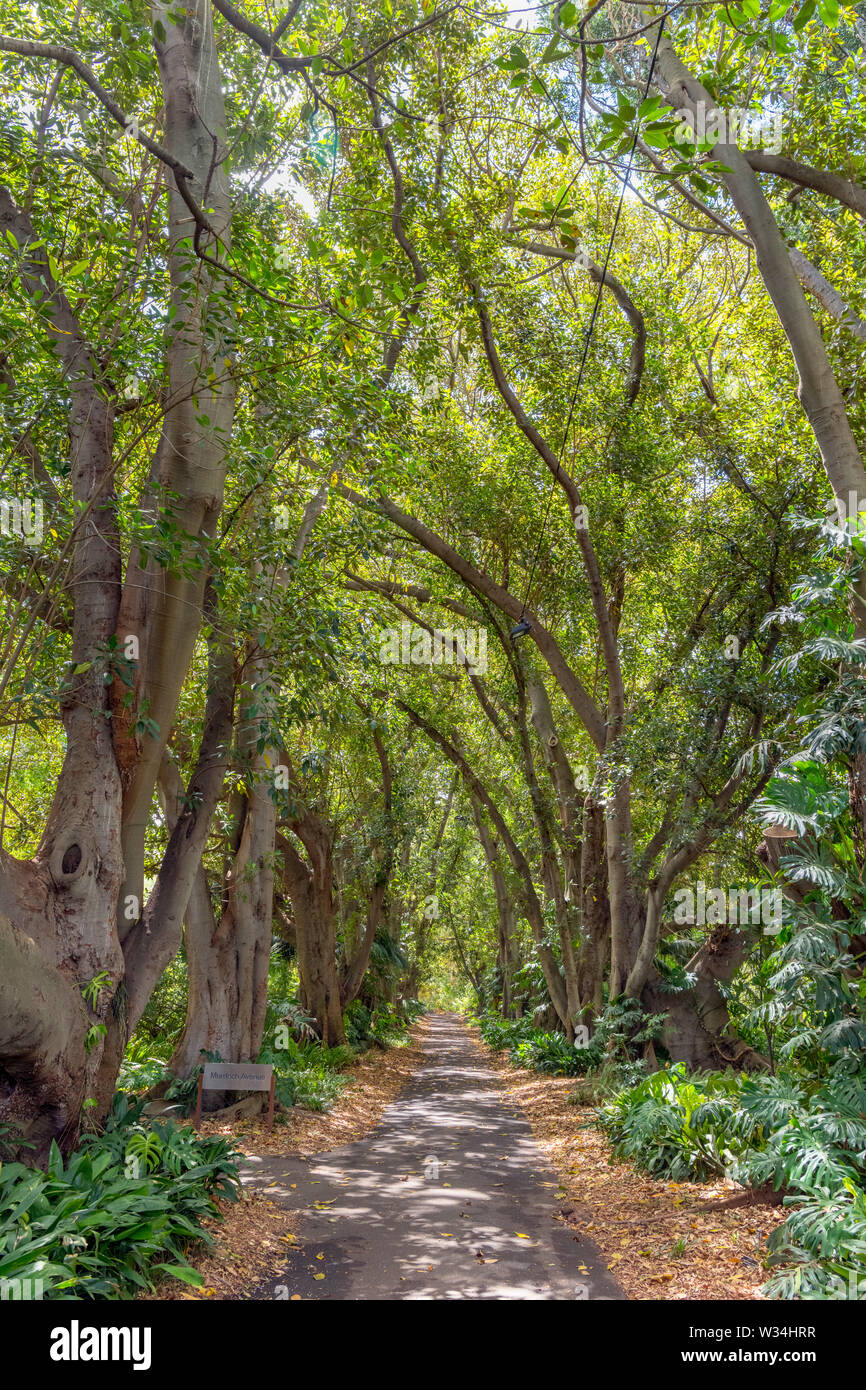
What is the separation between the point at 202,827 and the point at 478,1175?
4407mm

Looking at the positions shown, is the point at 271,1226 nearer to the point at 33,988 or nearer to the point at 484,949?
the point at 33,988

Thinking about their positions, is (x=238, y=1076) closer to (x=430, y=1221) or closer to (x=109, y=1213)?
(x=430, y=1221)

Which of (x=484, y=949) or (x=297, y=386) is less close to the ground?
(x=297, y=386)

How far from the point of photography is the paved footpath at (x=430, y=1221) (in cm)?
516

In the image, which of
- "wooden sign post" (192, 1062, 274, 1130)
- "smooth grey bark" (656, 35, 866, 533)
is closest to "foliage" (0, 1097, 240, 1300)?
"wooden sign post" (192, 1062, 274, 1130)

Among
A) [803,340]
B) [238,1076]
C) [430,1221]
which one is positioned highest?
[803,340]

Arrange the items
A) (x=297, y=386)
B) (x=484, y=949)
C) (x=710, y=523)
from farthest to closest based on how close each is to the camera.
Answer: (x=484, y=949) → (x=710, y=523) → (x=297, y=386)

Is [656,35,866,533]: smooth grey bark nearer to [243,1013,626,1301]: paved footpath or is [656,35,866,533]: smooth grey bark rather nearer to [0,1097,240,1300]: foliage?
[243,1013,626,1301]: paved footpath

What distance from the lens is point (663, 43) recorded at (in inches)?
342

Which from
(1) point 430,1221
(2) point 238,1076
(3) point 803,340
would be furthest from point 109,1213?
(3) point 803,340

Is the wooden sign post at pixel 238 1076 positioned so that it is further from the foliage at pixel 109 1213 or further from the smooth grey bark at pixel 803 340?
the smooth grey bark at pixel 803 340

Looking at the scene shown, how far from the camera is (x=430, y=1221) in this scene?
6688 mm

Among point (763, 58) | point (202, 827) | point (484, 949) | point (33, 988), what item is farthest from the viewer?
point (484, 949)

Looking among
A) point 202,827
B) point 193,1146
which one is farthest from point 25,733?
point 193,1146
